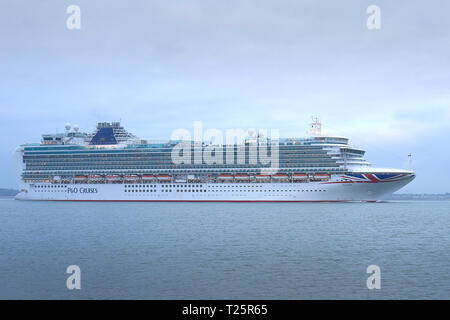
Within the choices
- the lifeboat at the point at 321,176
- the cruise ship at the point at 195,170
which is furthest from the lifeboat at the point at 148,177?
the lifeboat at the point at 321,176

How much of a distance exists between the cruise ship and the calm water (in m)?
29.1

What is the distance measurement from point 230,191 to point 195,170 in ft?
24.8

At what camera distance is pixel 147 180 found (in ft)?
271

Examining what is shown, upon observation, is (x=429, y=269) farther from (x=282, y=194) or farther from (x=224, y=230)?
(x=282, y=194)

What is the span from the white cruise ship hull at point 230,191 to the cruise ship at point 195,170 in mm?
151

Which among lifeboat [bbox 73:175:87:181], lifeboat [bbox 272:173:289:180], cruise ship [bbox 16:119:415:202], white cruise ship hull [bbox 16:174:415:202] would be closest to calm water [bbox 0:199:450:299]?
white cruise ship hull [bbox 16:174:415:202]

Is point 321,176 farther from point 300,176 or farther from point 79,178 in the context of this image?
point 79,178

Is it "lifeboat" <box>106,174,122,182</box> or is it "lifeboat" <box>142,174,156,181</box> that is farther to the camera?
"lifeboat" <box>106,174,122,182</box>

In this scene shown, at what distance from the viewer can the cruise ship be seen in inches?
2911

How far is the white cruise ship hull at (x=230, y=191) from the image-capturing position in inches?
2886

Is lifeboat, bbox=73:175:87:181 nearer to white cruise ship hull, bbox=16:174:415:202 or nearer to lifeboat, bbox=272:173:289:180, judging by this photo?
white cruise ship hull, bbox=16:174:415:202

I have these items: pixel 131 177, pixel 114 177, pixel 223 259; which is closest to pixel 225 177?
pixel 131 177

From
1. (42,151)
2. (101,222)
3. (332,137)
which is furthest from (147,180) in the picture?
(101,222)

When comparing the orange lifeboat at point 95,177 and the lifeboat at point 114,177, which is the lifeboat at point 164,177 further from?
the orange lifeboat at point 95,177
